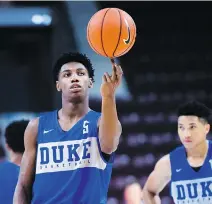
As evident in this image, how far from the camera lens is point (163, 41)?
796cm

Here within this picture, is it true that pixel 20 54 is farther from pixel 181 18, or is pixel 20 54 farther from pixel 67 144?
pixel 67 144

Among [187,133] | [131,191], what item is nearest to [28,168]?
[187,133]

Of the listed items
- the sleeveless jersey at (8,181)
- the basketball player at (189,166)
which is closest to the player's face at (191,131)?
the basketball player at (189,166)

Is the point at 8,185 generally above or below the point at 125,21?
below

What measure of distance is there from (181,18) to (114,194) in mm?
2185

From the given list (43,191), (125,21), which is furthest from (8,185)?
(125,21)

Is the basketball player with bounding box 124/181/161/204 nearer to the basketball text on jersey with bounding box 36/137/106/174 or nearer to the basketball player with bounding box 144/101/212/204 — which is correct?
the basketball player with bounding box 144/101/212/204

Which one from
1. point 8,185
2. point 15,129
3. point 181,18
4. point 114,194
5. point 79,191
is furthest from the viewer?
point 181,18

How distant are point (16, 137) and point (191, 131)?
1.31m

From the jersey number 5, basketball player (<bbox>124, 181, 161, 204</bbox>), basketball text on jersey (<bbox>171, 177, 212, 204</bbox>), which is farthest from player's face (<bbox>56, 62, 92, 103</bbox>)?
basketball player (<bbox>124, 181, 161, 204</bbox>)

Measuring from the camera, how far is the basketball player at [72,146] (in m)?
3.50

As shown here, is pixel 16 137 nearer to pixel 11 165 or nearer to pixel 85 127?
pixel 11 165

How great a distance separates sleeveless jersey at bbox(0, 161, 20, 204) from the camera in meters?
4.48

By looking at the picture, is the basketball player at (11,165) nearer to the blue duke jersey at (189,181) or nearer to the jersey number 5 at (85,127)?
the jersey number 5 at (85,127)
